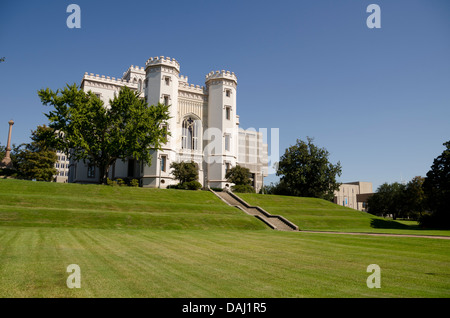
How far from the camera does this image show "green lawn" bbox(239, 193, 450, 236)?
1063 inches

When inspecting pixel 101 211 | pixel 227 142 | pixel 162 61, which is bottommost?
pixel 101 211

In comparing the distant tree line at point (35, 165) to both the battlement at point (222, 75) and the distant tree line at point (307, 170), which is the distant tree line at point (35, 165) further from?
the distant tree line at point (307, 170)

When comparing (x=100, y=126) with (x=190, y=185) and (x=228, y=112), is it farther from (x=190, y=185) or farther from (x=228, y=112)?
(x=228, y=112)

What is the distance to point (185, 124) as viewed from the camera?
2098 inches

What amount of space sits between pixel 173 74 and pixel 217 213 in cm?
2949

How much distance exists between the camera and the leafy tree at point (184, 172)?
45.0 m

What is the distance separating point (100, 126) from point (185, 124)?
16.4 metres

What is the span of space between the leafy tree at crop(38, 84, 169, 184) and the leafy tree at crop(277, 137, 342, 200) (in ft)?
84.3

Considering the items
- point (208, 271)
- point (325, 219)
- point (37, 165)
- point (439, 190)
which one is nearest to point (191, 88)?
point (37, 165)

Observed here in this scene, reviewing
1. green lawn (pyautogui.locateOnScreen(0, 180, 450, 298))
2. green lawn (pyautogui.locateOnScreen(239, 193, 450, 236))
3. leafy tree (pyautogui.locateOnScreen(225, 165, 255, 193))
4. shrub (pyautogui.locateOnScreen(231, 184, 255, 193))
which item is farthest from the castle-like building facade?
green lawn (pyautogui.locateOnScreen(0, 180, 450, 298))

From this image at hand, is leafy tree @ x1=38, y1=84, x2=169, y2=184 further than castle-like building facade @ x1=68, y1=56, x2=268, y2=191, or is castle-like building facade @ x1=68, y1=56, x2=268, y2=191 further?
castle-like building facade @ x1=68, y1=56, x2=268, y2=191

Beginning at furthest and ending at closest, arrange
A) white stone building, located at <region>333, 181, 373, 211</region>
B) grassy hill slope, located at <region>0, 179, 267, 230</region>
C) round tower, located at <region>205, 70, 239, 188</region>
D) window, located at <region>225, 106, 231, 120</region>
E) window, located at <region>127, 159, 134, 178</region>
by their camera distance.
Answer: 1. white stone building, located at <region>333, 181, 373, 211</region>
2. window, located at <region>225, 106, 231, 120</region>
3. window, located at <region>127, 159, 134, 178</region>
4. round tower, located at <region>205, 70, 239, 188</region>
5. grassy hill slope, located at <region>0, 179, 267, 230</region>

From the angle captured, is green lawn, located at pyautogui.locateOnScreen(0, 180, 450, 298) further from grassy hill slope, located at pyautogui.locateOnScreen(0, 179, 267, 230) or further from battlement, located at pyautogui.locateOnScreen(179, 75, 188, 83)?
battlement, located at pyautogui.locateOnScreen(179, 75, 188, 83)

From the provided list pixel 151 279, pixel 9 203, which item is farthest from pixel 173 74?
pixel 151 279
